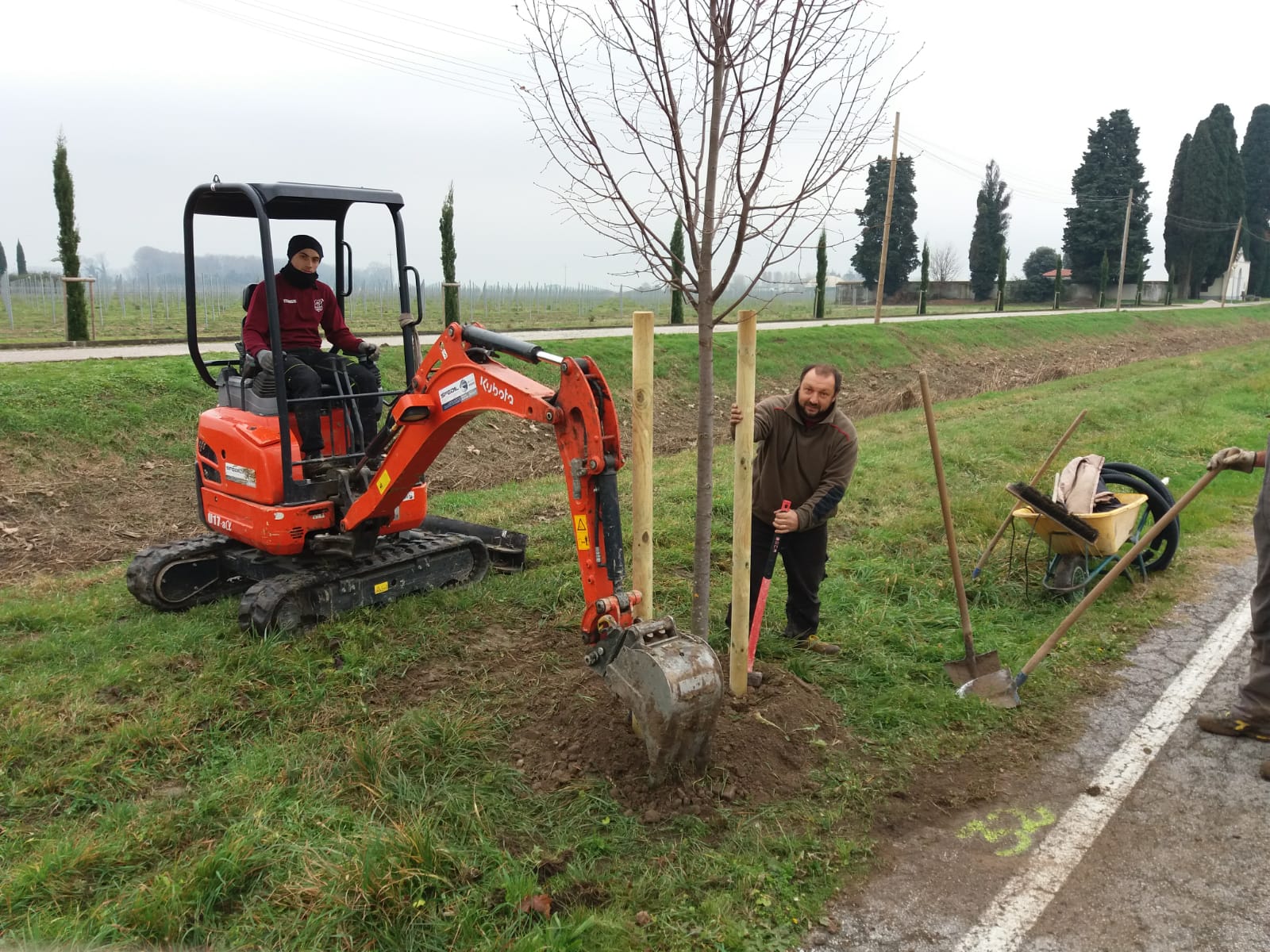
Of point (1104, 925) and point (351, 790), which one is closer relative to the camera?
point (1104, 925)

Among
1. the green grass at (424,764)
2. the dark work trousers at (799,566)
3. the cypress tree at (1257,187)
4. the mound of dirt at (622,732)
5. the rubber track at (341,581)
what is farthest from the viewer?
the cypress tree at (1257,187)

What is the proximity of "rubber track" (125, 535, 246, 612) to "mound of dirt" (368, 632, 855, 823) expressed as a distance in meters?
2.26

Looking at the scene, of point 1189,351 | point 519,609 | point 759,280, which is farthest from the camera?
point 1189,351

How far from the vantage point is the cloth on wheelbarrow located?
6.31 metres

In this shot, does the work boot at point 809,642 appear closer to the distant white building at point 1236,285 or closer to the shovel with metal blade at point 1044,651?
the shovel with metal blade at point 1044,651

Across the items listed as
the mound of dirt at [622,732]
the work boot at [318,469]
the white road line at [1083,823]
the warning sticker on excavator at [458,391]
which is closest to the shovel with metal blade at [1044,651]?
the white road line at [1083,823]

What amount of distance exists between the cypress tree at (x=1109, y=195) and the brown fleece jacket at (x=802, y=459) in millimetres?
61259

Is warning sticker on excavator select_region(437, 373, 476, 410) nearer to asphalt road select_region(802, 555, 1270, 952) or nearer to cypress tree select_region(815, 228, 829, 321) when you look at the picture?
asphalt road select_region(802, 555, 1270, 952)

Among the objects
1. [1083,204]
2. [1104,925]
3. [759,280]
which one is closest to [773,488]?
[759,280]

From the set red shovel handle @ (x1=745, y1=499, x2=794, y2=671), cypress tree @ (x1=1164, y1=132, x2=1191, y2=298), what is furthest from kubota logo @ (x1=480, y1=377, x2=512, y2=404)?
cypress tree @ (x1=1164, y1=132, x2=1191, y2=298)

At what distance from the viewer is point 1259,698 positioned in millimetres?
4598

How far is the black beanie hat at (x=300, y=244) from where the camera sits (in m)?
5.84

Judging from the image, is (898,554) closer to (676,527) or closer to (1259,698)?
(676,527)

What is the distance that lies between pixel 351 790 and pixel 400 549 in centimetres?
276
